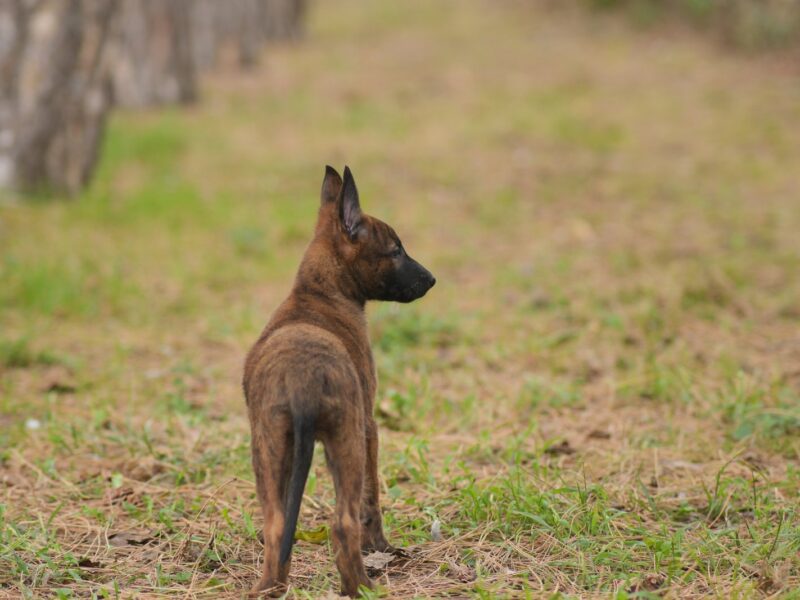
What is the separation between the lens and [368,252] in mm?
4344

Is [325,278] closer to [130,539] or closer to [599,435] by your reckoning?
[130,539]

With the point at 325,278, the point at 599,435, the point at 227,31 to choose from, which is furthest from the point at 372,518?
the point at 227,31

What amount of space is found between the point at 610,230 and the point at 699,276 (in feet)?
6.68

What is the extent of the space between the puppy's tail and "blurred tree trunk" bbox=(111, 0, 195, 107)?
40.7 feet

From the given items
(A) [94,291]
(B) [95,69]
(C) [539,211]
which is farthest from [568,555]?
(B) [95,69]

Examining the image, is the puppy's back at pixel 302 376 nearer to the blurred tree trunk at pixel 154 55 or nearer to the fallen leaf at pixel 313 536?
the fallen leaf at pixel 313 536

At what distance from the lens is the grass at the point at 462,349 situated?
3992 mm

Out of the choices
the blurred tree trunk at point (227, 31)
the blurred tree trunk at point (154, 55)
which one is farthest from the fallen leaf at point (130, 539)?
the blurred tree trunk at point (227, 31)

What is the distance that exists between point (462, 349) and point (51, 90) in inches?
218

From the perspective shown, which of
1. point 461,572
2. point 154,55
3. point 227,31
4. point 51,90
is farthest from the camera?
point 227,31

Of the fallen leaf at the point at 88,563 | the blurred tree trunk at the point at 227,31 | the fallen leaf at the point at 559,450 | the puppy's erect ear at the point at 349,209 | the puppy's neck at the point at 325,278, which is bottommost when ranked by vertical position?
the fallen leaf at the point at 88,563

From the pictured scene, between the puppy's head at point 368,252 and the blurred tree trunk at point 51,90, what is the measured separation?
6501 mm

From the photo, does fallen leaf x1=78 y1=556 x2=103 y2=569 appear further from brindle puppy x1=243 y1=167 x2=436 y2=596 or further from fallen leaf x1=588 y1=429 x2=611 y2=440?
fallen leaf x1=588 y1=429 x2=611 y2=440

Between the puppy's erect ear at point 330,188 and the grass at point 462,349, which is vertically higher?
the puppy's erect ear at point 330,188
